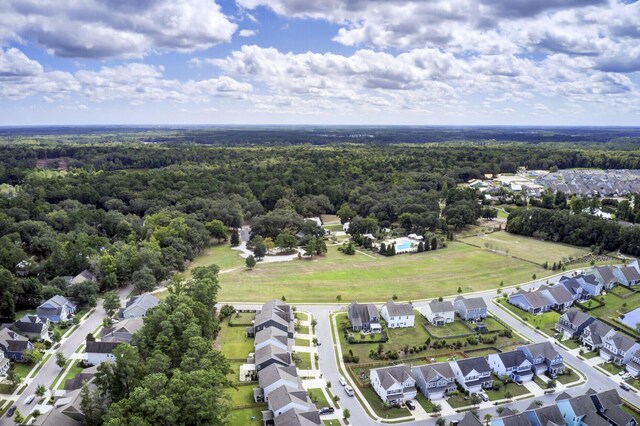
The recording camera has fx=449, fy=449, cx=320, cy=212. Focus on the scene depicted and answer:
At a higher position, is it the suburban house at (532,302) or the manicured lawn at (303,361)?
the suburban house at (532,302)

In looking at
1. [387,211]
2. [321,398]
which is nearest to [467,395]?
[321,398]

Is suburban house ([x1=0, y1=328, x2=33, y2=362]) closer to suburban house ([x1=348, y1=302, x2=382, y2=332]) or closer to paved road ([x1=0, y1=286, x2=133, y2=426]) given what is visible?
paved road ([x1=0, y1=286, x2=133, y2=426])

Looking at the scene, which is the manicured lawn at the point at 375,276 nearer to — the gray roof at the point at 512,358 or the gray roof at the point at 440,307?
the gray roof at the point at 440,307

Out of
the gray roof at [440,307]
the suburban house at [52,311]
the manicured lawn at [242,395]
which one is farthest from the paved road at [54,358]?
the gray roof at [440,307]

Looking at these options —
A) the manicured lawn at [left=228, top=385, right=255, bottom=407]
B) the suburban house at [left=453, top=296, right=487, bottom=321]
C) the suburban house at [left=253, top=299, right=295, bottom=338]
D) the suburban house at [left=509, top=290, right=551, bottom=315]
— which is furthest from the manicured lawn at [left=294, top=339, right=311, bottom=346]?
the suburban house at [left=509, top=290, right=551, bottom=315]

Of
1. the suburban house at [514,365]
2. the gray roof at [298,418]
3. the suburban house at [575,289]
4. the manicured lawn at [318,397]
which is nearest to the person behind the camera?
the gray roof at [298,418]

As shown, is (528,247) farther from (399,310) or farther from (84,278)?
(84,278)
